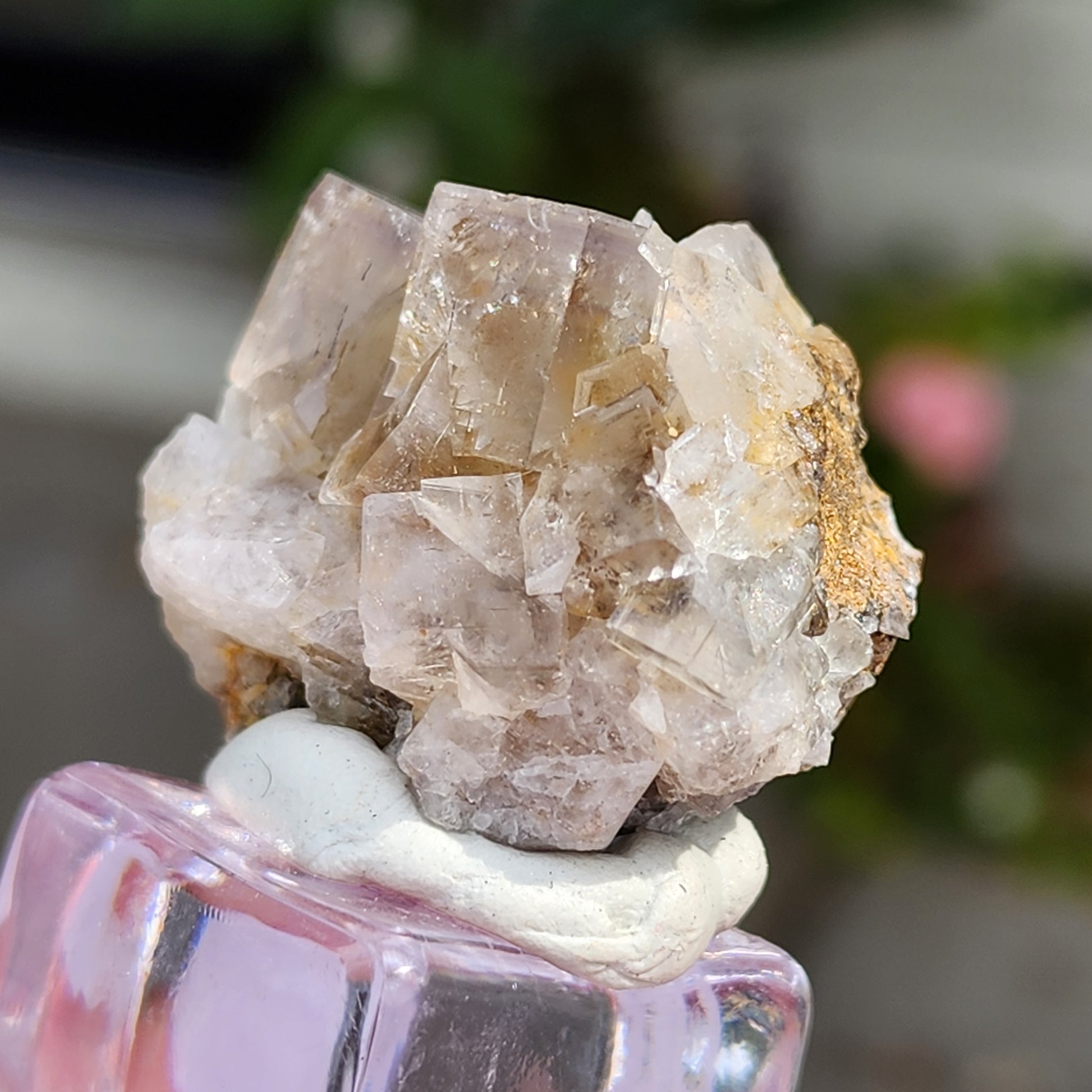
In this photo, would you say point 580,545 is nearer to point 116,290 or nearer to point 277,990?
point 277,990

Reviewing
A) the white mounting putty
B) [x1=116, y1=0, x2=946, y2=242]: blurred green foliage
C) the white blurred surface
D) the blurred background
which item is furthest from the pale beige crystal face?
the white blurred surface

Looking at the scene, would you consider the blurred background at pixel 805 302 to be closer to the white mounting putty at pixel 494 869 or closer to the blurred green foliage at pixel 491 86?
the blurred green foliage at pixel 491 86

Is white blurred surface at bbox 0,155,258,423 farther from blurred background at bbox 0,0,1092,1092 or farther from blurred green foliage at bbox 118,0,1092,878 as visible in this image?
blurred green foliage at bbox 118,0,1092,878

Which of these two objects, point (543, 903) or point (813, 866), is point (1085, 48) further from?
point (543, 903)

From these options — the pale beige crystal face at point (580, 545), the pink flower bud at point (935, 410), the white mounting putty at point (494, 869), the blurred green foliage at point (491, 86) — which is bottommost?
the white mounting putty at point (494, 869)

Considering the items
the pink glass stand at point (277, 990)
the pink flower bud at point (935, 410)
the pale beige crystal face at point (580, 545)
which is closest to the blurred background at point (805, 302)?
the pink flower bud at point (935, 410)

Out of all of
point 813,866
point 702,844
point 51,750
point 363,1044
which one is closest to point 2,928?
point 363,1044
